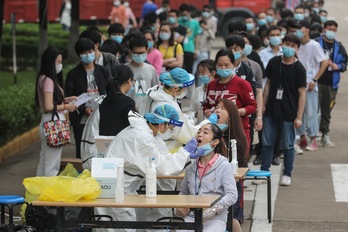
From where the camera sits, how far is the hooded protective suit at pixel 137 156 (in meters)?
10.1

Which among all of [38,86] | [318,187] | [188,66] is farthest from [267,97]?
[188,66]

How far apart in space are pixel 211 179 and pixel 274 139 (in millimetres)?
4308

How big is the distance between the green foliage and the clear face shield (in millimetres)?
5620

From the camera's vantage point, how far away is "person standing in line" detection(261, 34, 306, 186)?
46.2ft

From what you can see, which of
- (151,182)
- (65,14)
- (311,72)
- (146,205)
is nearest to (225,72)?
(151,182)

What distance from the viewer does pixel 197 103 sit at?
14.0m

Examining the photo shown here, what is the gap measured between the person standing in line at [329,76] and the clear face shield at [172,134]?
629 cm

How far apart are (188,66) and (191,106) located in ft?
30.8

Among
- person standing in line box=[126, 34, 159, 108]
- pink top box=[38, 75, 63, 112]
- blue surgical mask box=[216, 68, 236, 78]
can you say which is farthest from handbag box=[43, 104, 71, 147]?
blue surgical mask box=[216, 68, 236, 78]

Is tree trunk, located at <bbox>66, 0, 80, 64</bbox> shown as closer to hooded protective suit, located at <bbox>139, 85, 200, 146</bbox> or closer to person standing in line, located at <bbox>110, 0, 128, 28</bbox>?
person standing in line, located at <bbox>110, 0, 128, 28</bbox>

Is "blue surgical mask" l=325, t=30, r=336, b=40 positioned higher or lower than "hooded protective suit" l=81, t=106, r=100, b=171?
higher

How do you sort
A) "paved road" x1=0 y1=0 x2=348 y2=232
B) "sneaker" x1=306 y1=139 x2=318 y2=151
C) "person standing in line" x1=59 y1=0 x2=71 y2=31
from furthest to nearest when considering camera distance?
"person standing in line" x1=59 y1=0 x2=71 y2=31
"sneaker" x1=306 y1=139 x2=318 y2=151
"paved road" x1=0 y1=0 x2=348 y2=232

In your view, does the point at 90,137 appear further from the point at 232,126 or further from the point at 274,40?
the point at 274,40

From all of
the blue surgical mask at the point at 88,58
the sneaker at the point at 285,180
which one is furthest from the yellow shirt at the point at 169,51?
the blue surgical mask at the point at 88,58
